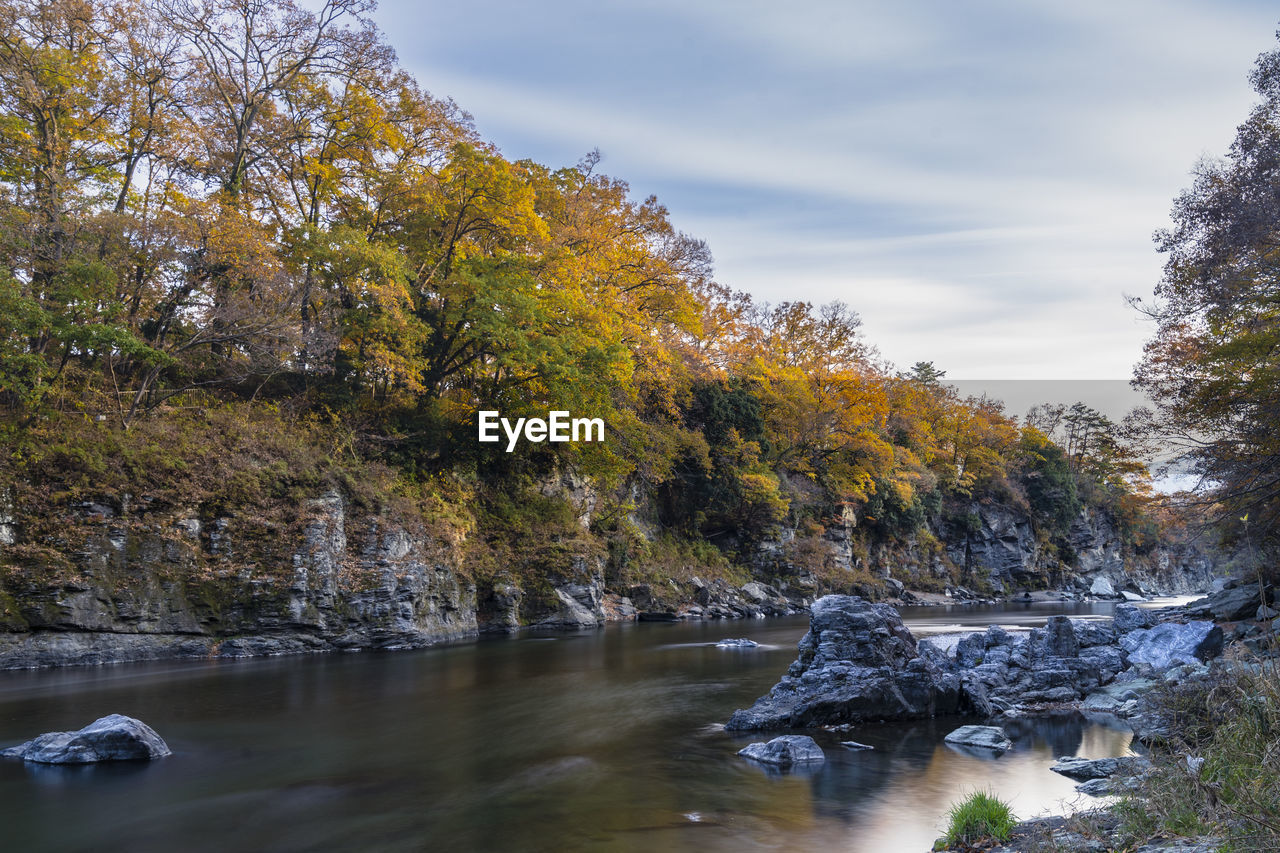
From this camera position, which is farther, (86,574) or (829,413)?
(829,413)

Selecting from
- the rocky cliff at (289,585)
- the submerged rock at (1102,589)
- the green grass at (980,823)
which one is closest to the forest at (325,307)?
the rocky cliff at (289,585)

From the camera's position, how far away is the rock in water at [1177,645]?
47.7ft

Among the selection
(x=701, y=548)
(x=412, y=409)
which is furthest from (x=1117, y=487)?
(x=412, y=409)

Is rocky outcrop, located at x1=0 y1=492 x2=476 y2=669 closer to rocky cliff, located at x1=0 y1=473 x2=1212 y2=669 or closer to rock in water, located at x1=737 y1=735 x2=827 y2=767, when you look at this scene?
rocky cliff, located at x1=0 y1=473 x2=1212 y2=669

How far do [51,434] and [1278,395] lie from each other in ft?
87.1

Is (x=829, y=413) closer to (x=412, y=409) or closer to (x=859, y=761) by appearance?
(x=412, y=409)

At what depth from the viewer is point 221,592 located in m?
18.2

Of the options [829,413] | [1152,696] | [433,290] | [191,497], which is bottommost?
[1152,696]

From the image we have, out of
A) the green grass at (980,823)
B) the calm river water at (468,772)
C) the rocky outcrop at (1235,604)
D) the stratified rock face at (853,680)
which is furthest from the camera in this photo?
the rocky outcrop at (1235,604)

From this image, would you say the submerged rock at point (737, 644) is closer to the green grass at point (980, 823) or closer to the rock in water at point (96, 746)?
the rock in water at point (96, 746)

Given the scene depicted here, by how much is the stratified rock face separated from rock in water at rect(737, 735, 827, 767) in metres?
1.42

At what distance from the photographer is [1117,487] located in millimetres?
74688

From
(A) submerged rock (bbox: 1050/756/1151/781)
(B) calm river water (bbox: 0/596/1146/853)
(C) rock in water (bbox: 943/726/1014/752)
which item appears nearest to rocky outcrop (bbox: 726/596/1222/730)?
(B) calm river water (bbox: 0/596/1146/853)

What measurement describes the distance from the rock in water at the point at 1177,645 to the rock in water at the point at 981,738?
19.7 ft
